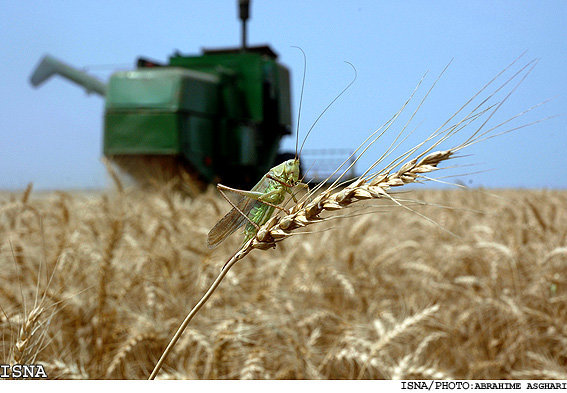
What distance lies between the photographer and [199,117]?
9.06 metres

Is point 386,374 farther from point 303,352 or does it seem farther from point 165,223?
point 165,223

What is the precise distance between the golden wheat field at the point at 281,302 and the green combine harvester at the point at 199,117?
14.7 feet

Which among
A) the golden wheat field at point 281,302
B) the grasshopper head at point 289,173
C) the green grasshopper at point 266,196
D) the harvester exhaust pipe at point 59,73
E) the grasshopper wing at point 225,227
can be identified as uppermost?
the grasshopper head at point 289,173

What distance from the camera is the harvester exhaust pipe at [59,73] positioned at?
10.9 meters

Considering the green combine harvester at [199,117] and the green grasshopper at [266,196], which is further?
the green combine harvester at [199,117]

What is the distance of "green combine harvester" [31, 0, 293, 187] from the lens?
8.45 metres

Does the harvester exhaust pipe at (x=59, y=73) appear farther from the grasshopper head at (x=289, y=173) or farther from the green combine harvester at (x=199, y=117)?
the grasshopper head at (x=289, y=173)

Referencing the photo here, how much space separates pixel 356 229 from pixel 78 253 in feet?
5.85

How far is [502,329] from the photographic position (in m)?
3.08

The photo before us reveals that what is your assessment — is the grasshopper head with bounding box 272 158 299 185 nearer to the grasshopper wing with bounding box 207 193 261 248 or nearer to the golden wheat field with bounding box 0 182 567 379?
the grasshopper wing with bounding box 207 193 261 248

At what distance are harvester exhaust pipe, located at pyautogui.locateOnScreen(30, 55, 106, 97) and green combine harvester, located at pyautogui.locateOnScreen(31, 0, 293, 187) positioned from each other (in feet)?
0.56

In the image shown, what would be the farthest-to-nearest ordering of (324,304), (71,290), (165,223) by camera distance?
(165,223), (324,304), (71,290)

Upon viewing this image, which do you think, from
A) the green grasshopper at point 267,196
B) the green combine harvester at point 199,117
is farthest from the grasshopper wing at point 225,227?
the green combine harvester at point 199,117

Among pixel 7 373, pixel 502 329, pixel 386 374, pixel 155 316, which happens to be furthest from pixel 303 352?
pixel 502 329
